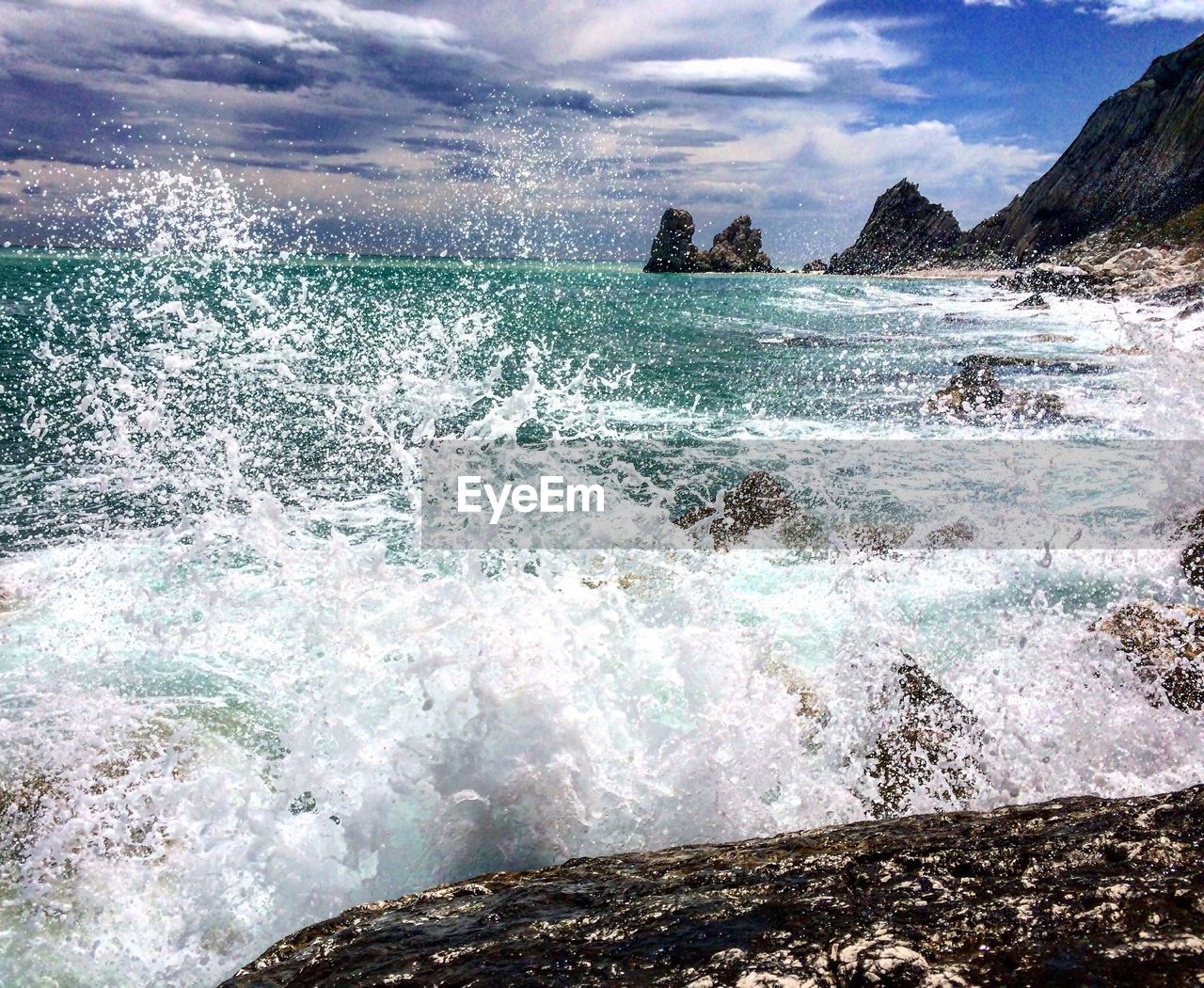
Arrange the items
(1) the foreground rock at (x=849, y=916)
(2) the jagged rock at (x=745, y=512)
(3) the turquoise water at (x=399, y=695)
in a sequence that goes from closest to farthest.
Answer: (1) the foreground rock at (x=849, y=916), (3) the turquoise water at (x=399, y=695), (2) the jagged rock at (x=745, y=512)

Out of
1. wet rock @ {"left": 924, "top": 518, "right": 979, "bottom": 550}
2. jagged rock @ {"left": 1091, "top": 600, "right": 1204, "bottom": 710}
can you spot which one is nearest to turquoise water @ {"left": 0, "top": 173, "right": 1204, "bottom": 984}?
jagged rock @ {"left": 1091, "top": 600, "right": 1204, "bottom": 710}

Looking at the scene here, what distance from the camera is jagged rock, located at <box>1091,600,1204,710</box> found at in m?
5.68

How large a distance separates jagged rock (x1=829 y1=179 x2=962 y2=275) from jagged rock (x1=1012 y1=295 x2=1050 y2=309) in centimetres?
6960

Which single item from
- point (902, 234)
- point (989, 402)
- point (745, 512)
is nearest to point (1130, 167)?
point (902, 234)

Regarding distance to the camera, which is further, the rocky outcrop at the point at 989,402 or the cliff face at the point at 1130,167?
the cliff face at the point at 1130,167

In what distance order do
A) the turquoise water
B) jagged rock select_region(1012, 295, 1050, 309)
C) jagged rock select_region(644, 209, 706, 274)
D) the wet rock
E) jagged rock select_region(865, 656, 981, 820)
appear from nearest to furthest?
the turquoise water
jagged rock select_region(865, 656, 981, 820)
the wet rock
jagged rock select_region(1012, 295, 1050, 309)
jagged rock select_region(644, 209, 706, 274)

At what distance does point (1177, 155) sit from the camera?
69375mm

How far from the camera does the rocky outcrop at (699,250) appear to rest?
129500 millimetres

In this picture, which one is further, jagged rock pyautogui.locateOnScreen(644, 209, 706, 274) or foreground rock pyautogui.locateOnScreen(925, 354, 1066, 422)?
jagged rock pyautogui.locateOnScreen(644, 209, 706, 274)

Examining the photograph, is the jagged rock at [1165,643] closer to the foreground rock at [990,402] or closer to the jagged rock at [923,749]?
the jagged rock at [923,749]

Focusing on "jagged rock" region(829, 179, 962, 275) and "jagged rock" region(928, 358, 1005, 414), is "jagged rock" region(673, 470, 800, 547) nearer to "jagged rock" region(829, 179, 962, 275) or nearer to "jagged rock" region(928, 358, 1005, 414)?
"jagged rock" region(928, 358, 1005, 414)

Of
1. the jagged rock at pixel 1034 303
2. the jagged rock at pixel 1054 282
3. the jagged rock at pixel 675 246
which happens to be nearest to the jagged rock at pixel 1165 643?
the jagged rock at pixel 1034 303

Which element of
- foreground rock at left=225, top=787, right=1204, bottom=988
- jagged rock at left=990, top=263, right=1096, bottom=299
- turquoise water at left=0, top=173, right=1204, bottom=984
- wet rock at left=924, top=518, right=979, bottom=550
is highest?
jagged rock at left=990, top=263, right=1096, bottom=299

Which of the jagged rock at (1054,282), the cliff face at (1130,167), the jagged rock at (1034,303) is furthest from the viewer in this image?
the cliff face at (1130,167)
